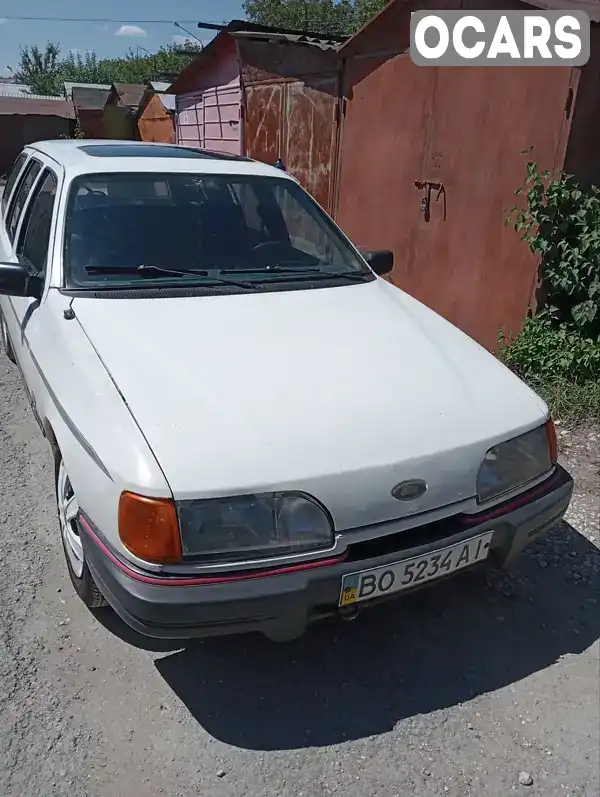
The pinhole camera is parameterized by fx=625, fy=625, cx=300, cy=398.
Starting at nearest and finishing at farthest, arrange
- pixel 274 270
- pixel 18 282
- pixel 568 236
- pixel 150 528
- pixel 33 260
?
pixel 150 528
pixel 18 282
pixel 274 270
pixel 33 260
pixel 568 236

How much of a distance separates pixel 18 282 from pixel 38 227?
0.72 metres

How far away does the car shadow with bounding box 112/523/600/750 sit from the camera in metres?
2.14

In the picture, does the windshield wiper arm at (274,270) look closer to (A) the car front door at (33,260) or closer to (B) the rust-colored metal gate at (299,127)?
(A) the car front door at (33,260)

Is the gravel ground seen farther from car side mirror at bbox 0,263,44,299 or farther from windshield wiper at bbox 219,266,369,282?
windshield wiper at bbox 219,266,369,282

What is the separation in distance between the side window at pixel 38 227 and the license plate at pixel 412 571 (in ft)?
6.63

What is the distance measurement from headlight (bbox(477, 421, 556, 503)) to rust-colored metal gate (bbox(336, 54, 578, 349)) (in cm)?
267

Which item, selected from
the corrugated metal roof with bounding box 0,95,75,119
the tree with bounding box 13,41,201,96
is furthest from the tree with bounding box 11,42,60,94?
the corrugated metal roof with bounding box 0,95,75,119

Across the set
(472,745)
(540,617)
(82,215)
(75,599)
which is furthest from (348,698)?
(82,215)

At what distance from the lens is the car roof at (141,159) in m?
3.20

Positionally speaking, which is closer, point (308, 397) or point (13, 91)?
point (308, 397)

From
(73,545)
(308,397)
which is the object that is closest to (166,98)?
(73,545)

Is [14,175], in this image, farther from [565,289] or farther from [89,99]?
[89,99]

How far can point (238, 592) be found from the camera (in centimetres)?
181

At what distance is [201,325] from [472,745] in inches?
70.1
